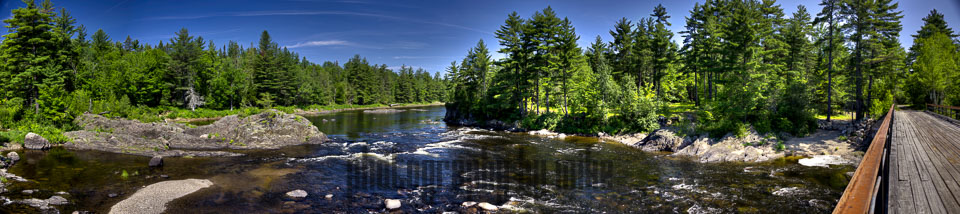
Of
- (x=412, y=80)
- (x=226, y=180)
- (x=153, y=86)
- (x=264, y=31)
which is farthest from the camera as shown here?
(x=412, y=80)

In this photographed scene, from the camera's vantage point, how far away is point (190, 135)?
2952 centimetres

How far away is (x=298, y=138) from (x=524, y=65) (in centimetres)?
2706

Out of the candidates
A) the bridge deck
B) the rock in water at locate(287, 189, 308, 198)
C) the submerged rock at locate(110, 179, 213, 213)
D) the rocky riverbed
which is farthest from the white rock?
the submerged rock at locate(110, 179, 213, 213)

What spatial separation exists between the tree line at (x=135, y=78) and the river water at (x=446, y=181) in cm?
1377

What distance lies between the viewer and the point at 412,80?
130 m

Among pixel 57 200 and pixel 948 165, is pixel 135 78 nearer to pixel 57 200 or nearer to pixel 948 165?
pixel 57 200

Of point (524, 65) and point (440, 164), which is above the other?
point (524, 65)

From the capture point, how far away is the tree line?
31547 mm

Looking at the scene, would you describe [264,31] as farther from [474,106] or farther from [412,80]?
[474,106]

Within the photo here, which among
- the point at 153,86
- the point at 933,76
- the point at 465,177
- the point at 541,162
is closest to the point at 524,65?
the point at 541,162

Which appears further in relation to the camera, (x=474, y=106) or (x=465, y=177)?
(x=474, y=106)

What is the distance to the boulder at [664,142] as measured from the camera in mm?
27766

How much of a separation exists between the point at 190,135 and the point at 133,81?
150 feet

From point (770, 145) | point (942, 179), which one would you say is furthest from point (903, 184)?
point (770, 145)
